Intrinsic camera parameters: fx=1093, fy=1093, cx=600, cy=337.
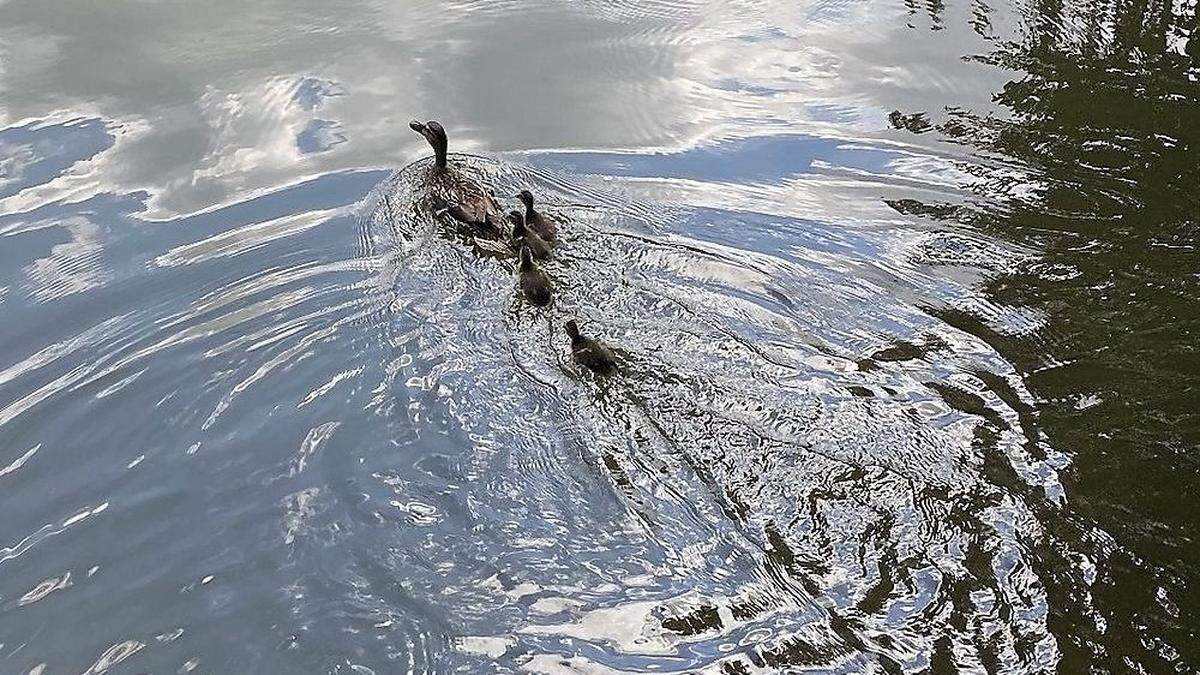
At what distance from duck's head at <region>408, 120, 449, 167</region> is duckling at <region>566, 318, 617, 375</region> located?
1793 millimetres

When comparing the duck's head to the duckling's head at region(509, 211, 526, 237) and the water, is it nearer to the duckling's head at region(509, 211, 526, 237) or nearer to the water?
the water

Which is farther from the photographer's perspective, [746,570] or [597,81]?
[597,81]

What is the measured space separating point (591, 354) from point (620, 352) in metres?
0.20

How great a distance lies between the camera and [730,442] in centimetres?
425

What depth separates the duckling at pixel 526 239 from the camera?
5.55 metres

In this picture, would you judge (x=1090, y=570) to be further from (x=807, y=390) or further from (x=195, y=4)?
(x=195, y=4)

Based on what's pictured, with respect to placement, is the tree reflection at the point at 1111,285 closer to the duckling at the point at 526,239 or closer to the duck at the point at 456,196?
the duckling at the point at 526,239

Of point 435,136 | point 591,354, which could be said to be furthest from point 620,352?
point 435,136

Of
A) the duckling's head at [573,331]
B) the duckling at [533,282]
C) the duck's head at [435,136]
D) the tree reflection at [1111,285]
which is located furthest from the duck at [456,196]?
the tree reflection at [1111,285]

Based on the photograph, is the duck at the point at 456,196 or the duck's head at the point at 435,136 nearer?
the duck at the point at 456,196

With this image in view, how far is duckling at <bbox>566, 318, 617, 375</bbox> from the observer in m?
4.67

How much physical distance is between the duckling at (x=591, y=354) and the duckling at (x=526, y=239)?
87 centimetres

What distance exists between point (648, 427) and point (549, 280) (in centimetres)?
128

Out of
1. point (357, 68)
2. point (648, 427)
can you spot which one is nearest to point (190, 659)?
point (648, 427)
